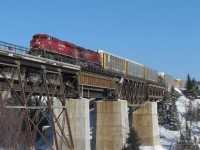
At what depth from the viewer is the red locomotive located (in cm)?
3934

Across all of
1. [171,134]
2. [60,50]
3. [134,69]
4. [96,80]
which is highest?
[134,69]

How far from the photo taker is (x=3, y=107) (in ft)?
78.7

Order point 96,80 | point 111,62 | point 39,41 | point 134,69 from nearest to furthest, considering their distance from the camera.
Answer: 1. point 39,41
2. point 96,80
3. point 111,62
4. point 134,69

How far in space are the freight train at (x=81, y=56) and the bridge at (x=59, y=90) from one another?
153cm

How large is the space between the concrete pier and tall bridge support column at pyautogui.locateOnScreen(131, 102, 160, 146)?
83.5 ft

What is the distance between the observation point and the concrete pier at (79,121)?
38.6 meters

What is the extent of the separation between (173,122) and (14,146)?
71.5 meters

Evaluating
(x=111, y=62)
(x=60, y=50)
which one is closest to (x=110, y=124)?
(x=60, y=50)

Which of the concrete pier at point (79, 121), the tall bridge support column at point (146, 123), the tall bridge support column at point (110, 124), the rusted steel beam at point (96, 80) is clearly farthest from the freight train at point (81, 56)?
the tall bridge support column at point (146, 123)

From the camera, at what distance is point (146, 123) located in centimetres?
6331

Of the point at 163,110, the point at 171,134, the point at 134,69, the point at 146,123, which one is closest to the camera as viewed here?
the point at 146,123

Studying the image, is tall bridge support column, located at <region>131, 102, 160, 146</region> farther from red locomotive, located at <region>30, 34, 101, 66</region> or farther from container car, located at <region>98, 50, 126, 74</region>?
red locomotive, located at <region>30, 34, 101, 66</region>

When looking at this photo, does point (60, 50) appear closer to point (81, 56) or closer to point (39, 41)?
point (39, 41)

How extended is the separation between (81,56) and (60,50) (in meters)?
6.50
